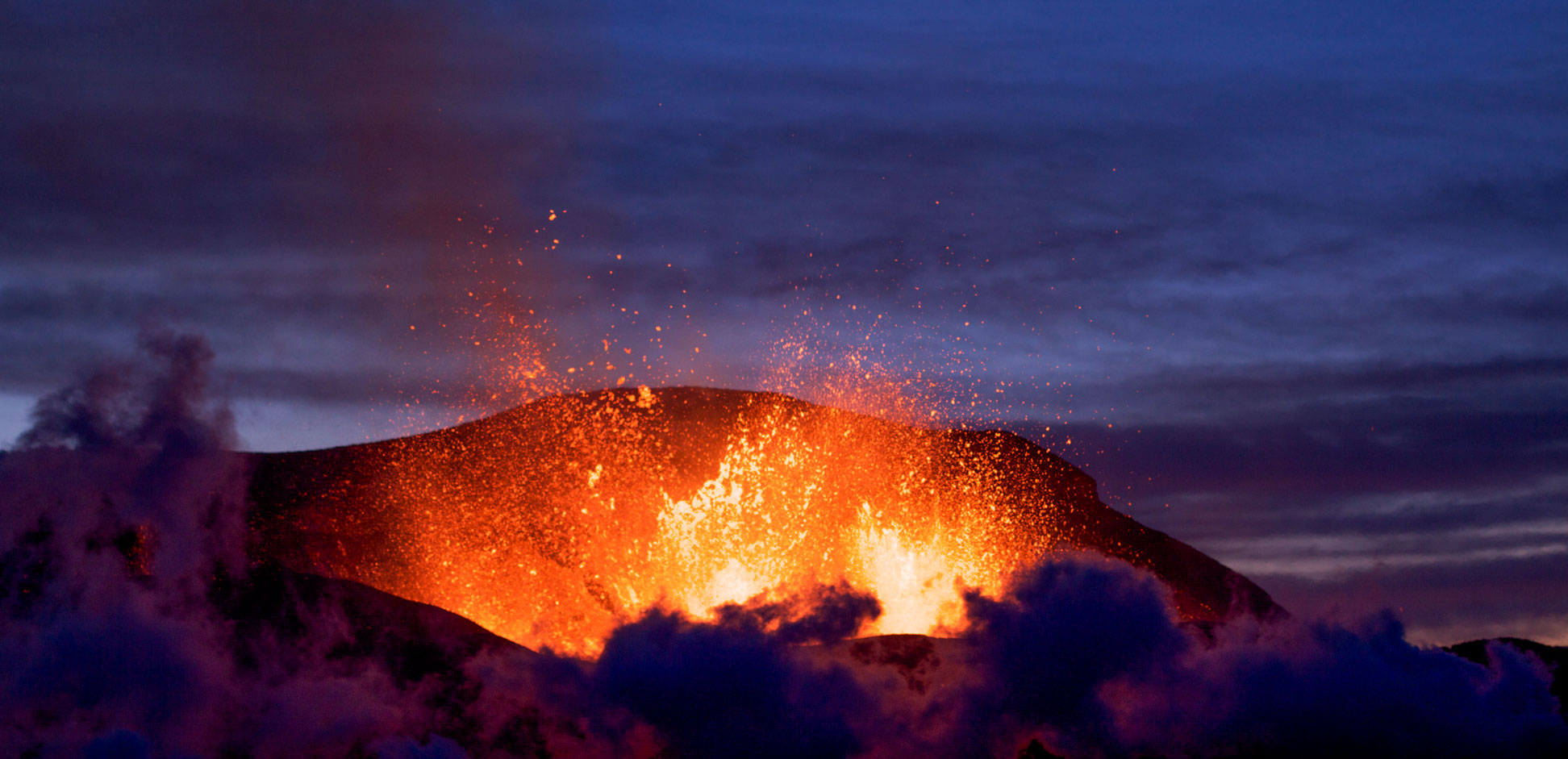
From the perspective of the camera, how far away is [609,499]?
445 ft

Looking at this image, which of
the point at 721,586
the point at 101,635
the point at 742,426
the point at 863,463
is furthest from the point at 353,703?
the point at 742,426

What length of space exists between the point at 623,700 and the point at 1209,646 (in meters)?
56.3

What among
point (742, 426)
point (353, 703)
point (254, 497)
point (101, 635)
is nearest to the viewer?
point (101, 635)

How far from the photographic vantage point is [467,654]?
105 meters

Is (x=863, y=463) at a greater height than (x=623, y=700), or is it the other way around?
(x=863, y=463)

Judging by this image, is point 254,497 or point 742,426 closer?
point 254,497

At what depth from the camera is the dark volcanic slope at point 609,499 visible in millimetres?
123062

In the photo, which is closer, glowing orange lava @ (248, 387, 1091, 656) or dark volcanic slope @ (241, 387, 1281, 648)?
glowing orange lava @ (248, 387, 1091, 656)

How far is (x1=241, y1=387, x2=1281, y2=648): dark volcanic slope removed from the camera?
4845 inches

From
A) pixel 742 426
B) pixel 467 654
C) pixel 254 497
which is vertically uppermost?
pixel 742 426

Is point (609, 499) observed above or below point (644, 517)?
above

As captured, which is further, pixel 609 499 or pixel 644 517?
pixel 609 499

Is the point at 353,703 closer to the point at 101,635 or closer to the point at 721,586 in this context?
the point at 101,635

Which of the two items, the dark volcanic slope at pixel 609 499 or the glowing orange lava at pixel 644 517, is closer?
the glowing orange lava at pixel 644 517
